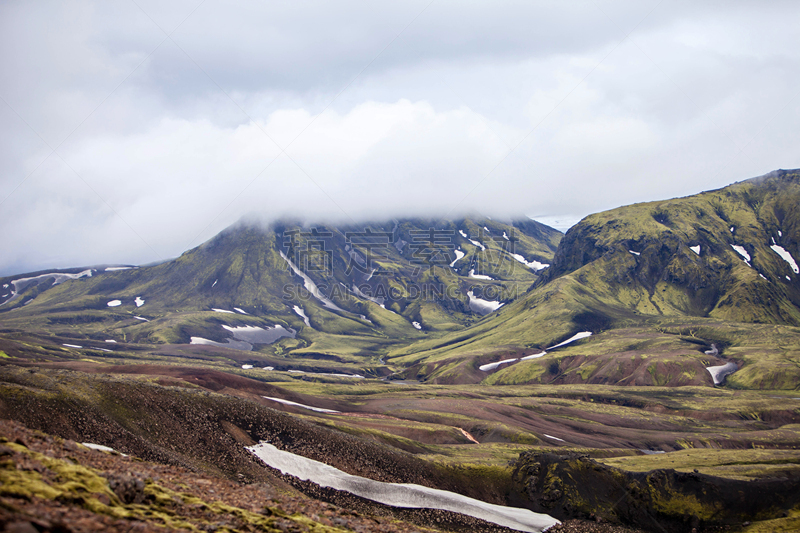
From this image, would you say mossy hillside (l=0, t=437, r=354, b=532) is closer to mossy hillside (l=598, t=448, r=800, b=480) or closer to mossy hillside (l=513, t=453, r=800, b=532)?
mossy hillside (l=513, t=453, r=800, b=532)

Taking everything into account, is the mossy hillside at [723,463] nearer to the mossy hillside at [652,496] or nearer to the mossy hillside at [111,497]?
the mossy hillside at [652,496]

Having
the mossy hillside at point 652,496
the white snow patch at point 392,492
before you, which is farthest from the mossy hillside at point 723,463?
the white snow patch at point 392,492

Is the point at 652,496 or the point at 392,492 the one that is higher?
the point at 392,492

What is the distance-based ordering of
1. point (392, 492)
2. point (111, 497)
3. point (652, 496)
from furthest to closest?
point (652, 496) < point (392, 492) < point (111, 497)

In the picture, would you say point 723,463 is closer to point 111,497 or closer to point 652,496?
point 652,496

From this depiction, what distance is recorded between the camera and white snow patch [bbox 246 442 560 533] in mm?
48906

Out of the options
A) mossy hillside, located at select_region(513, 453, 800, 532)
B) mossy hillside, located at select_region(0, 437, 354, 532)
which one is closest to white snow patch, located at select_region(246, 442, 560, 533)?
mossy hillside, located at select_region(513, 453, 800, 532)

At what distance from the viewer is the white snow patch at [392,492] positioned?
160ft

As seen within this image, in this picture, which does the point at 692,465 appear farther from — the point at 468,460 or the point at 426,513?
the point at 426,513

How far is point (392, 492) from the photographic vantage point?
5044 cm

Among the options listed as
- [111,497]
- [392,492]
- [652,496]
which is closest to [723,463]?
[652,496]

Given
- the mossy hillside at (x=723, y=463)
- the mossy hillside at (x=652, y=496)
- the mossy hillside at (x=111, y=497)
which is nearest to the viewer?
the mossy hillside at (x=111, y=497)

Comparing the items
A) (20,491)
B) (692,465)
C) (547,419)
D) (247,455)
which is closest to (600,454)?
(692,465)

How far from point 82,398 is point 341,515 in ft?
99.8
